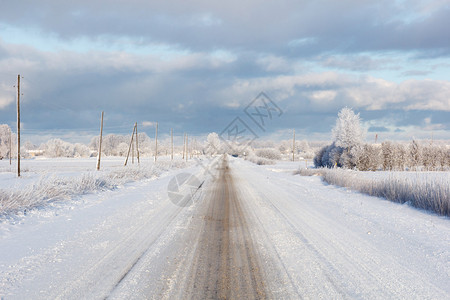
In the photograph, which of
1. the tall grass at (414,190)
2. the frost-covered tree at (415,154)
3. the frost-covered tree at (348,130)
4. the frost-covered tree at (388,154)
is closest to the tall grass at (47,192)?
the tall grass at (414,190)

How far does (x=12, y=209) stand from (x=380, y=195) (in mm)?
12662

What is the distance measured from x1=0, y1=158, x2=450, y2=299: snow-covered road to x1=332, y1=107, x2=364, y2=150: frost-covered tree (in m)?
25.8

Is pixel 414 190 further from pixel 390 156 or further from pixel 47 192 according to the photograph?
pixel 390 156

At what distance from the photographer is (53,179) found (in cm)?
1133

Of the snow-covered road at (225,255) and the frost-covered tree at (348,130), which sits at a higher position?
the frost-covered tree at (348,130)

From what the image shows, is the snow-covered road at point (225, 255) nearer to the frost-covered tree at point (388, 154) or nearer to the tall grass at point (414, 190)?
the tall grass at point (414, 190)

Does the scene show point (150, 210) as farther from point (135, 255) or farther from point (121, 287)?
point (121, 287)

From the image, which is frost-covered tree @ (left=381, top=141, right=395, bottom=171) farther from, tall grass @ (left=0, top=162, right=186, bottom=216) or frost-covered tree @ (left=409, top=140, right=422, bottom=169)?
tall grass @ (left=0, top=162, right=186, bottom=216)

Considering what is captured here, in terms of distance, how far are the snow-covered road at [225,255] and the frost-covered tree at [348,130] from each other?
84.7ft

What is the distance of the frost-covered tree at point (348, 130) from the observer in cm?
3253

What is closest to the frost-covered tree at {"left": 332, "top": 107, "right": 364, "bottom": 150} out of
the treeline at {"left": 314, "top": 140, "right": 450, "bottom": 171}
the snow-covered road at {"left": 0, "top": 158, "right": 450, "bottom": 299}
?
the treeline at {"left": 314, "top": 140, "right": 450, "bottom": 171}

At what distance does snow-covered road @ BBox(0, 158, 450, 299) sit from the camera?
3.49m

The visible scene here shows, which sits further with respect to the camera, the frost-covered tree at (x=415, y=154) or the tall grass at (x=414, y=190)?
the frost-covered tree at (x=415, y=154)

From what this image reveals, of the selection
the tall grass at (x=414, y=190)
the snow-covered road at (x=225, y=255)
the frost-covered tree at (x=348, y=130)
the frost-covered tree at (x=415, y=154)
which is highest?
the frost-covered tree at (x=348, y=130)
